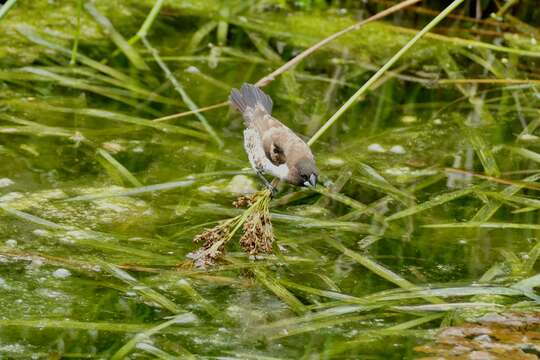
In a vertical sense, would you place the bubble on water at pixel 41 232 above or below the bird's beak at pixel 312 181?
below

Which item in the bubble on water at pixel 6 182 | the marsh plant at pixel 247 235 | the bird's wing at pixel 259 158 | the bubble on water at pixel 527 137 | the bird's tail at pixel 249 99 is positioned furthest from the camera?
the bubble on water at pixel 527 137

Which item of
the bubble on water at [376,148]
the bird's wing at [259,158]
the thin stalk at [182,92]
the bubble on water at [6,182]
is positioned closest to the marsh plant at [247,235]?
the bird's wing at [259,158]

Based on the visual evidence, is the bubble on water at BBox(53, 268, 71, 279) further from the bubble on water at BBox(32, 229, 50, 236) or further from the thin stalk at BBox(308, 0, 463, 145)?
the thin stalk at BBox(308, 0, 463, 145)

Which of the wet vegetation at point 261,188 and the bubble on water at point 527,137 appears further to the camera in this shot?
the bubble on water at point 527,137

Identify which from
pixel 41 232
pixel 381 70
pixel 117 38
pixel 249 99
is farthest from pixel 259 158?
pixel 117 38

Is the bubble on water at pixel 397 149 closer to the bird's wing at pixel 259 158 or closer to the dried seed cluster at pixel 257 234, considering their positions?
the bird's wing at pixel 259 158

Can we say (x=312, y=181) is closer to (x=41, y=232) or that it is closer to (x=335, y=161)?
(x=335, y=161)

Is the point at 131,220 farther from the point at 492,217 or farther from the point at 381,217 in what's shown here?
the point at 492,217

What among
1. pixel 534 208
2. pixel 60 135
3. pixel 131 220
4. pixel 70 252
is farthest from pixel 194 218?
pixel 534 208
